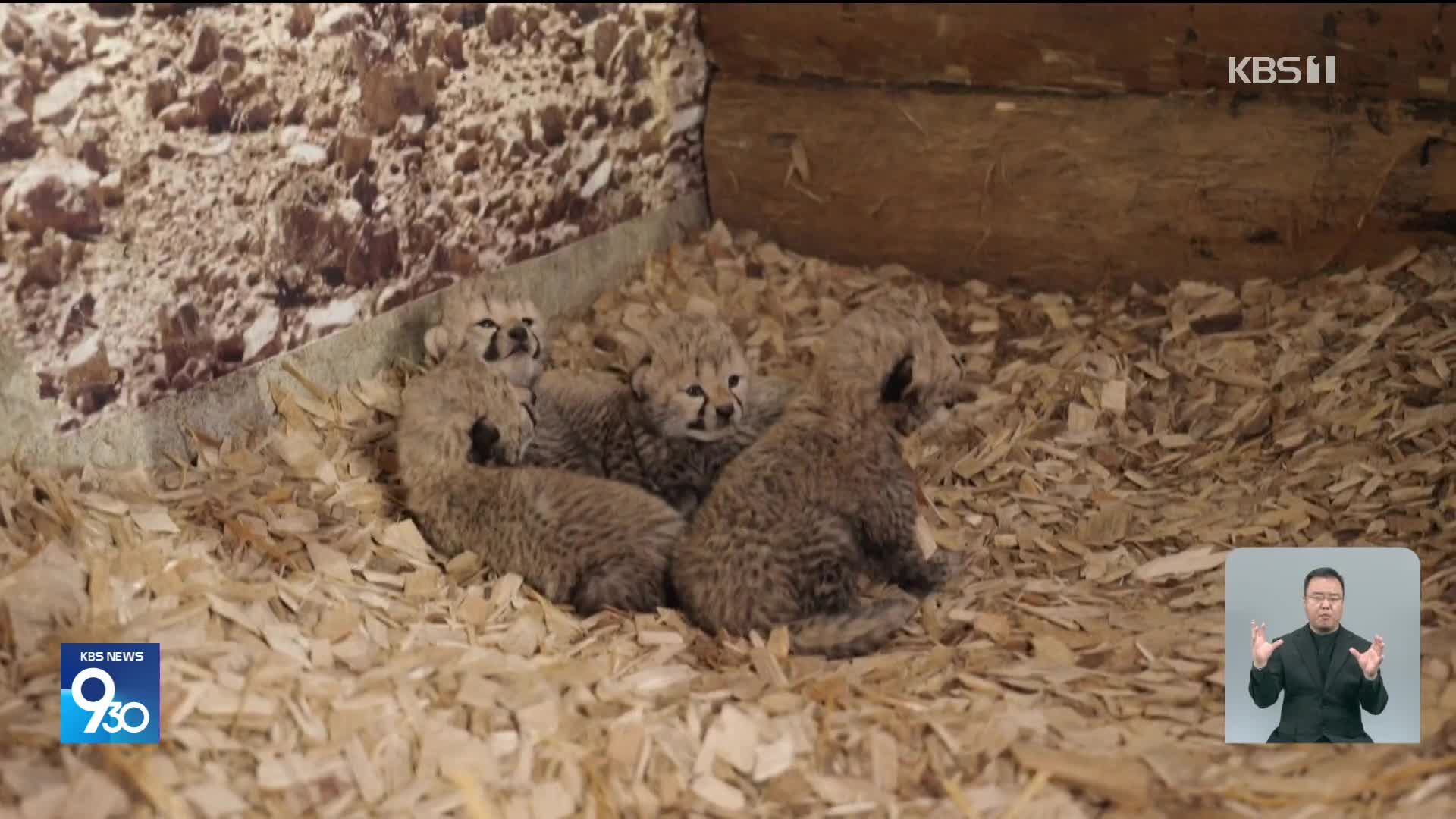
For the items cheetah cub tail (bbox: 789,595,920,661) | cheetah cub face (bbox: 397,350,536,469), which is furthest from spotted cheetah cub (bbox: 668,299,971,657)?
cheetah cub face (bbox: 397,350,536,469)

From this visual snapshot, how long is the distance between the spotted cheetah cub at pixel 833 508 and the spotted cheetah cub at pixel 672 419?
7.7 inches

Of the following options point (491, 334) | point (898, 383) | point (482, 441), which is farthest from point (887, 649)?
point (491, 334)

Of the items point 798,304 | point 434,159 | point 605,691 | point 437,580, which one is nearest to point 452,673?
point 605,691

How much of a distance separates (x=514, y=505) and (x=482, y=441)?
0.22 meters

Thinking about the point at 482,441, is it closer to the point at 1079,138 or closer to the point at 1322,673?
the point at 1322,673

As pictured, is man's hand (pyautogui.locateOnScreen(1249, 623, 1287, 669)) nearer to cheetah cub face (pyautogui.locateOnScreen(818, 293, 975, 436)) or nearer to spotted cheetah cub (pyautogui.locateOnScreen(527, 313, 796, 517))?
cheetah cub face (pyautogui.locateOnScreen(818, 293, 975, 436))

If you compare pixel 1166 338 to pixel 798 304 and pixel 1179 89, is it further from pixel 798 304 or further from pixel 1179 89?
pixel 798 304

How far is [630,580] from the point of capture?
3781 mm

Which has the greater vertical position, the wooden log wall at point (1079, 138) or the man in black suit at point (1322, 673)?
the wooden log wall at point (1079, 138)

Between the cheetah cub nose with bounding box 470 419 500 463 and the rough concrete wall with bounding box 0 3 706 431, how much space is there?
0.81 m

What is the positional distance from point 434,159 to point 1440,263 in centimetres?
355

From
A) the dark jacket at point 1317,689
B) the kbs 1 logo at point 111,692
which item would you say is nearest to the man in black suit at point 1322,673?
the dark jacket at point 1317,689

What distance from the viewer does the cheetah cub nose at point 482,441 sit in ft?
13.0

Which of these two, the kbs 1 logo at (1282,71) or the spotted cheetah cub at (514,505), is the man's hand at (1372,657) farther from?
the kbs 1 logo at (1282,71)
